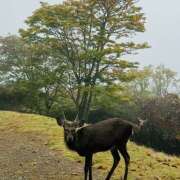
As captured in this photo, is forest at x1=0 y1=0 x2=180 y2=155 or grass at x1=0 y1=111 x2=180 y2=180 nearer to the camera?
grass at x1=0 y1=111 x2=180 y2=180

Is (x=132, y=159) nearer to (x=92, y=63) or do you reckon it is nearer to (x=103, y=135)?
(x=103, y=135)

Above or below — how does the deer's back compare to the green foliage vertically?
below

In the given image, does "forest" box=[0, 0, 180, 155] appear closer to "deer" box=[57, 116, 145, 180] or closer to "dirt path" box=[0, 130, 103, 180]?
"dirt path" box=[0, 130, 103, 180]

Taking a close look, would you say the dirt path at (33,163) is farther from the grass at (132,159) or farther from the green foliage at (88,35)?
the green foliage at (88,35)

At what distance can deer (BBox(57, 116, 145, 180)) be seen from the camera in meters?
10.0

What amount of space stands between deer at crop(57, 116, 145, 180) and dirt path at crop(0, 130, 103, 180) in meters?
1.07

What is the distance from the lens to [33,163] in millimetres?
12680

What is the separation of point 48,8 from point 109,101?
887 cm

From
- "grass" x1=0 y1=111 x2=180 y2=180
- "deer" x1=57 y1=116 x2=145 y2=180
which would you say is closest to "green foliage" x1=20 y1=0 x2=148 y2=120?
"grass" x1=0 y1=111 x2=180 y2=180

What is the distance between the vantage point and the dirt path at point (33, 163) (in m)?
11.2

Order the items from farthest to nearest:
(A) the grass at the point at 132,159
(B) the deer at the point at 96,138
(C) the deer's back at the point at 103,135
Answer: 1. (A) the grass at the point at 132,159
2. (C) the deer's back at the point at 103,135
3. (B) the deer at the point at 96,138

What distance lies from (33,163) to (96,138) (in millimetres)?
3111

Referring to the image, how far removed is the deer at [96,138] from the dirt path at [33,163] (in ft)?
3.50

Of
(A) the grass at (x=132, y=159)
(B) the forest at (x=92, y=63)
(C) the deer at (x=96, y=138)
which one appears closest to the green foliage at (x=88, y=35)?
(B) the forest at (x=92, y=63)
